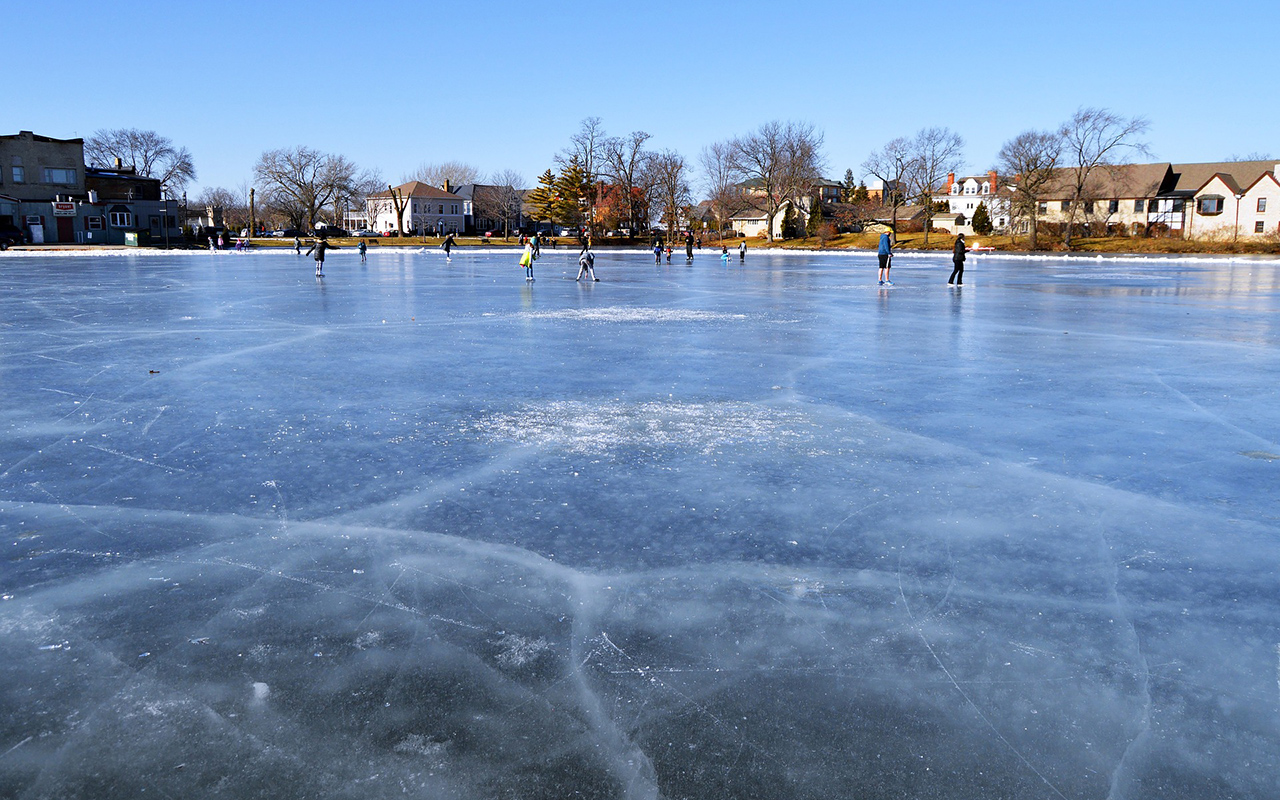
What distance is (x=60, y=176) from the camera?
232 feet

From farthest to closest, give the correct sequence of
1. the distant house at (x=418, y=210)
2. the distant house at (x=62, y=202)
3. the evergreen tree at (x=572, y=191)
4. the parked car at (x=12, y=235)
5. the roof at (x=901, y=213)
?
the distant house at (x=418, y=210)
the roof at (x=901, y=213)
the evergreen tree at (x=572, y=191)
the distant house at (x=62, y=202)
the parked car at (x=12, y=235)

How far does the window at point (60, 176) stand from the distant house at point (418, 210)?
41.1 m

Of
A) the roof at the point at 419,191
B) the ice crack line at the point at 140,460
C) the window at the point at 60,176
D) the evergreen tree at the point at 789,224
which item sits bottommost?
the ice crack line at the point at 140,460

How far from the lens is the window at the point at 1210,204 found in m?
77.1

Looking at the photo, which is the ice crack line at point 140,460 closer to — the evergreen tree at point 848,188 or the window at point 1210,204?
the window at point 1210,204

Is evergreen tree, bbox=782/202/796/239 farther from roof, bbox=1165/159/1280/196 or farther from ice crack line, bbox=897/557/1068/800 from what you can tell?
ice crack line, bbox=897/557/1068/800

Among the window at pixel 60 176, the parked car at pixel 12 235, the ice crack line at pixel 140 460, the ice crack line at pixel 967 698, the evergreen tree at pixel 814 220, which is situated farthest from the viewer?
the evergreen tree at pixel 814 220

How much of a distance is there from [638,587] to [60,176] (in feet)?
272

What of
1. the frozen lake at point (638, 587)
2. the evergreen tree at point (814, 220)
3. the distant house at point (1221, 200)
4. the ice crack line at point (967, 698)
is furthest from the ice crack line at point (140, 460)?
the evergreen tree at point (814, 220)

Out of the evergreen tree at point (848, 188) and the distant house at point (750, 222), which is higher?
the evergreen tree at point (848, 188)

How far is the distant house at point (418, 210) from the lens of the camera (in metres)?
114

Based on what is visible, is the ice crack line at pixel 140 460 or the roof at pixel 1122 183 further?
the roof at pixel 1122 183

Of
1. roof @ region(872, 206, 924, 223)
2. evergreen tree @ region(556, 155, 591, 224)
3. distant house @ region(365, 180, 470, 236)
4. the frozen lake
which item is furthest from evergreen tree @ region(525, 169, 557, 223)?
the frozen lake

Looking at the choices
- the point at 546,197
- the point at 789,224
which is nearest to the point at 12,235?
the point at 546,197
